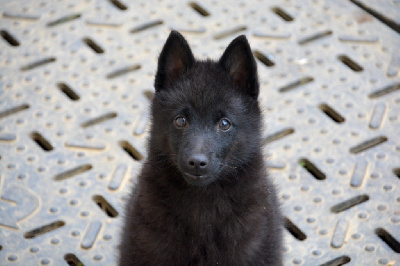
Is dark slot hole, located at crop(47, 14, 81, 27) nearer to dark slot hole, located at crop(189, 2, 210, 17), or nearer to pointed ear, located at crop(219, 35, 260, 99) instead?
dark slot hole, located at crop(189, 2, 210, 17)

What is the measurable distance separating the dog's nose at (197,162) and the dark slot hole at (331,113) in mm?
1752

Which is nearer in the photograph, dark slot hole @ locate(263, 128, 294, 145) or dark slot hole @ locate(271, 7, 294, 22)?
dark slot hole @ locate(263, 128, 294, 145)

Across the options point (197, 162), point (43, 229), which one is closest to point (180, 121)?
point (197, 162)

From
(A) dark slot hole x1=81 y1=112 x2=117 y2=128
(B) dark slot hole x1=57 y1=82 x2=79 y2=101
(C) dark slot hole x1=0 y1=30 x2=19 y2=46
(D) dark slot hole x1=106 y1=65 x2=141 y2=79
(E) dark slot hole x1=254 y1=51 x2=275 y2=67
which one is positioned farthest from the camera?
(C) dark slot hole x1=0 y1=30 x2=19 y2=46

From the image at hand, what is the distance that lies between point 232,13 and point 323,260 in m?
2.24

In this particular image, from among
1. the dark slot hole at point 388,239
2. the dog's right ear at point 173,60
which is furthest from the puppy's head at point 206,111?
the dark slot hole at point 388,239

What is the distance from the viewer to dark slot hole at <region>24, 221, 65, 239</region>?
4304mm

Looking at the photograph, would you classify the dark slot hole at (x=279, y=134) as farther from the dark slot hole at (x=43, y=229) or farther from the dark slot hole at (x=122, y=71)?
the dark slot hole at (x=43, y=229)

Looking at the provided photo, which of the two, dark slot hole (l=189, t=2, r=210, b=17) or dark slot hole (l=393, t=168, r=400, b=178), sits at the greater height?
dark slot hole (l=189, t=2, r=210, b=17)

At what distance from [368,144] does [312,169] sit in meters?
0.41

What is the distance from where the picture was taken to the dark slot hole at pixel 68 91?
5137 millimetres

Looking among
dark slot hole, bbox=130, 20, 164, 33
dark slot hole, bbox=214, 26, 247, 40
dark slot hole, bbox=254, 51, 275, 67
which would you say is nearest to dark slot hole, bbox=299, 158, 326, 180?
dark slot hole, bbox=254, 51, 275, 67

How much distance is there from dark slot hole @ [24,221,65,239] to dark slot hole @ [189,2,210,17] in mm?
2104

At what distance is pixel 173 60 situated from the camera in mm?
Answer: 3754
